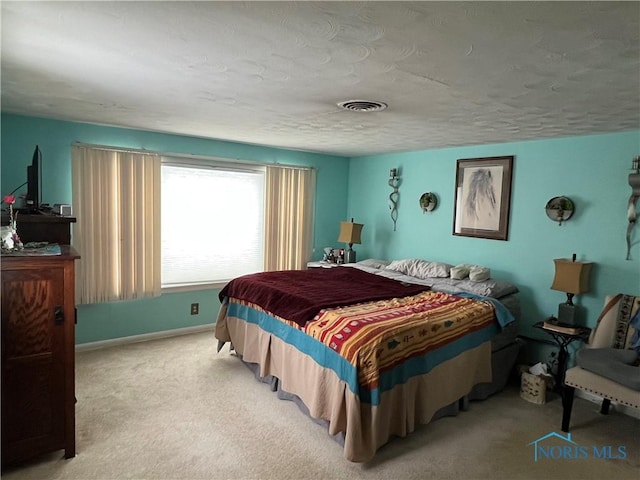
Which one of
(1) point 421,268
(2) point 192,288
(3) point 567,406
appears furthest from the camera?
(2) point 192,288

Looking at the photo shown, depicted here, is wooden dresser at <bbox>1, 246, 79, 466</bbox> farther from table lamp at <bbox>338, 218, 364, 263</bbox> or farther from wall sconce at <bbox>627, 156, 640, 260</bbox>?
wall sconce at <bbox>627, 156, 640, 260</bbox>

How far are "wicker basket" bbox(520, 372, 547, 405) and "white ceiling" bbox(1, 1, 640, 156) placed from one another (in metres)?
1.94

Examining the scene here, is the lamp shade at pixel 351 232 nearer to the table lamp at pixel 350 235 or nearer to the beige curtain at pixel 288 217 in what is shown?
the table lamp at pixel 350 235

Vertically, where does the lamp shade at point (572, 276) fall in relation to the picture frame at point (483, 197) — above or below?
below

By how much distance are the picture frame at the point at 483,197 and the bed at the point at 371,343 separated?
610 millimetres

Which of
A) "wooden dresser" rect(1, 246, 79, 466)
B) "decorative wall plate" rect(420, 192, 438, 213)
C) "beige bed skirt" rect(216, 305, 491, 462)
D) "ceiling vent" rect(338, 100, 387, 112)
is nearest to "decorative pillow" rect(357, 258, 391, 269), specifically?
"decorative wall plate" rect(420, 192, 438, 213)

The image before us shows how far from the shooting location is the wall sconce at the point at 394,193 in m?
4.77

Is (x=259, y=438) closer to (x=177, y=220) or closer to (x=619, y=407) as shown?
(x=177, y=220)

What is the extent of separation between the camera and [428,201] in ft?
14.4

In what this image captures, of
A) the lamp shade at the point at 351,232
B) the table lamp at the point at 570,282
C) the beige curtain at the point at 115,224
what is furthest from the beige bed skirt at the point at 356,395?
the lamp shade at the point at 351,232

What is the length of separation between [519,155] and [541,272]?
1078 mm

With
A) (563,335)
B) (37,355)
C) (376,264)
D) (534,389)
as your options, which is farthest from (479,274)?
(37,355)

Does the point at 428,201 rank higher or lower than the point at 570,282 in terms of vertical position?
higher

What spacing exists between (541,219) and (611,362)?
1.36 m
